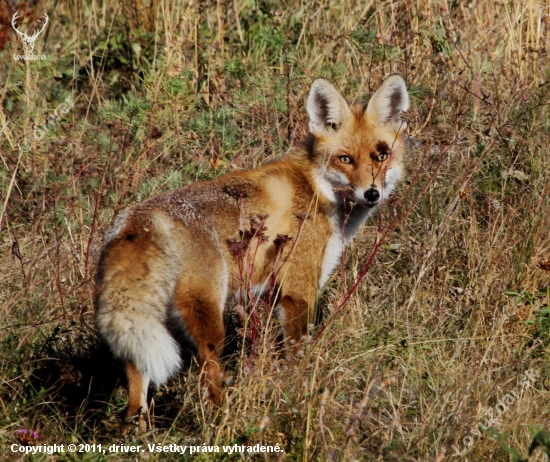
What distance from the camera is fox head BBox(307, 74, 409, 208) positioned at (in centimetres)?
479

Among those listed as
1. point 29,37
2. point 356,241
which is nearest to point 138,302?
point 356,241

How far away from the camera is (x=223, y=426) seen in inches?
138

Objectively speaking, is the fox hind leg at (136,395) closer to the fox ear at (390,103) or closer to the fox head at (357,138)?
the fox head at (357,138)

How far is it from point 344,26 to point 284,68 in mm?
729

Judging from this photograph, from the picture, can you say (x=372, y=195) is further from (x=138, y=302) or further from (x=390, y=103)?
(x=138, y=302)

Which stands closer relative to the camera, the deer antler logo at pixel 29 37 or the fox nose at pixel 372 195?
the fox nose at pixel 372 195

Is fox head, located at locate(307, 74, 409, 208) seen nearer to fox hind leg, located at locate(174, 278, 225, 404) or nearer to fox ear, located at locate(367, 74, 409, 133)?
fox ear, located at locate(367, 74, 409, 133)

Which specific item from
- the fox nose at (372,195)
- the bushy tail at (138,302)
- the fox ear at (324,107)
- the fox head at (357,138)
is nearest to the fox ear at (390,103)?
the fox head at (357,138)

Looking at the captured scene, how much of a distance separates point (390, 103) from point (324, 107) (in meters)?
0.45

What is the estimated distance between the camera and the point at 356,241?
5.69m

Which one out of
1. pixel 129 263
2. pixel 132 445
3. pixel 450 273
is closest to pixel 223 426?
pixel 132 445

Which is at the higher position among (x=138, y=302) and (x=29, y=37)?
(x=29, y=37)

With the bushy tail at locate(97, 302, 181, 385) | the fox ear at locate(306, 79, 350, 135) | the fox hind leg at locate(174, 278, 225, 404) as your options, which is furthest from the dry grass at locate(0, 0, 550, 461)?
the fox ear at locate(306, 79, 350, 135)

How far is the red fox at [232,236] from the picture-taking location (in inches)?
139
